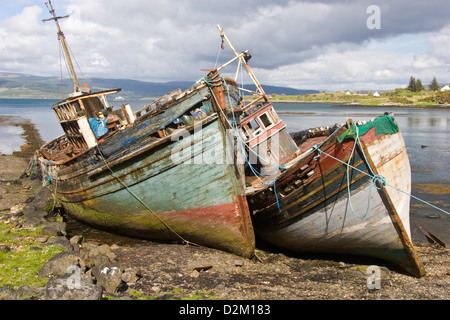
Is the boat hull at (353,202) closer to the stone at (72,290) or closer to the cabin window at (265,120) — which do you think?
the cabin window at (265,120)

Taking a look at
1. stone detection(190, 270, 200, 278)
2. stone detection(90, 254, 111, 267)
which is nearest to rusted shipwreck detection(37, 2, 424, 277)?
stone detection(190, 270, 200, 278)

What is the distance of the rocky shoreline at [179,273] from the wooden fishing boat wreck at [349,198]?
1.98ft

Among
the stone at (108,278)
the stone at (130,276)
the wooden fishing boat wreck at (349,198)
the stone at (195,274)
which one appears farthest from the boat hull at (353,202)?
the stone at (108,278)

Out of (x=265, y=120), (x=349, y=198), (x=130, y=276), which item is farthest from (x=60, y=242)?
(x=349, y=198)

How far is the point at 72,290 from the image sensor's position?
571 centimetres

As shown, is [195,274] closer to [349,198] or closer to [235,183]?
[235,183]

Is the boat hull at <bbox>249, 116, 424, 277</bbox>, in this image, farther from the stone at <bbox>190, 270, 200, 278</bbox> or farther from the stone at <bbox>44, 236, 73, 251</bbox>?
the stone at <bbox>44, 236, 73, 251</bbox>

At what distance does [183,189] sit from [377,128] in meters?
4.95

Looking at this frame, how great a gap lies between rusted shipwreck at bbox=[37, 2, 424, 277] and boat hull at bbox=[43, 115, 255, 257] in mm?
27

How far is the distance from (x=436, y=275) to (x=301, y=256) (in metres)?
3.14

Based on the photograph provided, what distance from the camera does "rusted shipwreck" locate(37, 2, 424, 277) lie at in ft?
24.5

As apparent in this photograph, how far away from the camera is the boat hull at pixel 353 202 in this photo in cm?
736
